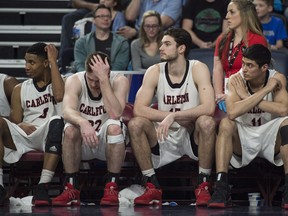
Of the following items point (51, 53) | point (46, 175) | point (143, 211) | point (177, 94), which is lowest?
point (143, 211)

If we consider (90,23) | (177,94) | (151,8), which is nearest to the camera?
(177,94)

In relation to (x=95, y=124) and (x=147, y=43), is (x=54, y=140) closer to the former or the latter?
(x=95, y=124)

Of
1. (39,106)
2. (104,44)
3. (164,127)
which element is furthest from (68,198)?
(104,44)

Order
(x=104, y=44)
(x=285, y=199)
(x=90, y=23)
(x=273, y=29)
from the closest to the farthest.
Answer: (x=285, y=199) < (x=104, y=44) < (x=273, y=29) < (x=90, y=23)

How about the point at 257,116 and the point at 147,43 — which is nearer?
the point at 257,116

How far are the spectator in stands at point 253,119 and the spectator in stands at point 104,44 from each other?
7.14 feet

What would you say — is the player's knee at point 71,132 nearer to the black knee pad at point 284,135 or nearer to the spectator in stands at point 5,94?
the spectator in stands at point 5,94

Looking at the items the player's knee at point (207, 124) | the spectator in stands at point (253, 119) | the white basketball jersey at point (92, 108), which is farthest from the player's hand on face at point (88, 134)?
the spectator in stands at point (253, 119)

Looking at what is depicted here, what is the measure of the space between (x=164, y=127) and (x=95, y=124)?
2.36 feet

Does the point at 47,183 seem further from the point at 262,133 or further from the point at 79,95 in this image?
the point at 262,133

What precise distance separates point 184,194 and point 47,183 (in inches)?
62.2

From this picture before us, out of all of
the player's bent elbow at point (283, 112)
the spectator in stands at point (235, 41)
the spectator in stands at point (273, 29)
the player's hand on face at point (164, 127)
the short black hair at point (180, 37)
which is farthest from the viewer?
the spectator in stands at point (273, 29)

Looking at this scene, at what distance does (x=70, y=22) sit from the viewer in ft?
39.8

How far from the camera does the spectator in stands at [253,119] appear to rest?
8953 mm
